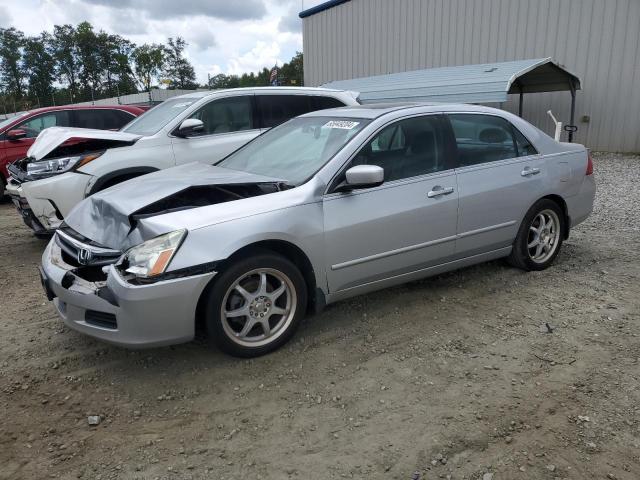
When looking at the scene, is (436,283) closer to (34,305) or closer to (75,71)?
(34,305)

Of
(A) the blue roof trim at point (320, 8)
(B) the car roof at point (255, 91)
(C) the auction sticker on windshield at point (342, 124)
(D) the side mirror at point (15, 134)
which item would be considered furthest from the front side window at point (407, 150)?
(A) the blue roof trim at point (320, 8)

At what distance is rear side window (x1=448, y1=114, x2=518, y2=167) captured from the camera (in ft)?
14.0

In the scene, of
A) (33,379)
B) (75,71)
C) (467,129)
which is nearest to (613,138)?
(467,129)

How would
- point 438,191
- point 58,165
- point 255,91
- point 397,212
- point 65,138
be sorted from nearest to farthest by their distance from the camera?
point 397,212
point 438,191
point 58,165
point 65,138
point 255,91

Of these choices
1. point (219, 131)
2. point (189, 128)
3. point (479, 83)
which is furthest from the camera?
point (479, 83)

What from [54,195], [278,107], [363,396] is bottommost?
[363,396]

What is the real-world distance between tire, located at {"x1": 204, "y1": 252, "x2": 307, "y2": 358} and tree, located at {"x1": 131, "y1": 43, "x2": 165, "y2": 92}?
90.0m

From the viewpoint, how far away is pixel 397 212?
3.77 metres

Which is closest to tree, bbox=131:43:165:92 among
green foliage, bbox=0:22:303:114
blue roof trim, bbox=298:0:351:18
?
green foliage, bbox=0:22:303:114

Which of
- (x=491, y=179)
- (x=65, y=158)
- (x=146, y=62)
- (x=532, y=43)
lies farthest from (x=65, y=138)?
(x=146, y=62)

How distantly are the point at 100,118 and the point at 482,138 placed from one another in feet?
24.2

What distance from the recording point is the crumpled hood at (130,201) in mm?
3299

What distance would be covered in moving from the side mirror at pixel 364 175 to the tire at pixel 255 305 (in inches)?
27.5

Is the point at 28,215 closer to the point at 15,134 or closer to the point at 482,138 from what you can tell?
the point at 15,134
